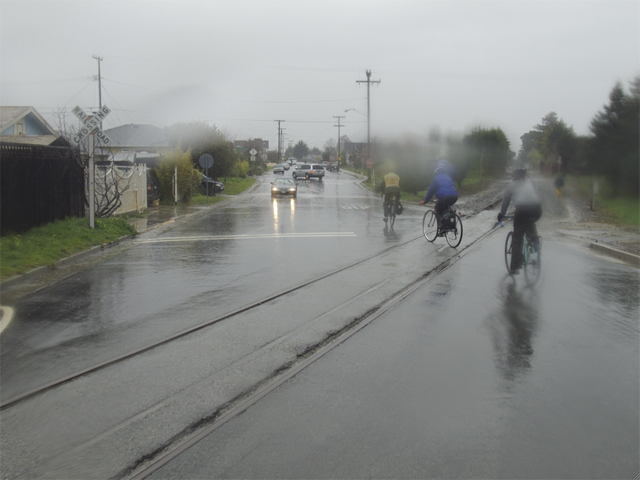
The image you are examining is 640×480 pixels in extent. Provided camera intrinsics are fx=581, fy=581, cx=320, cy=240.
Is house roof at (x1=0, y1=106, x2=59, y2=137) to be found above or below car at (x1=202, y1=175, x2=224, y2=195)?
above

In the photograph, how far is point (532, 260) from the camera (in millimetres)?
9695

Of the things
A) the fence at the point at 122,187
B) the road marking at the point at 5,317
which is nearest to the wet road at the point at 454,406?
the road marking at the point at 5,317

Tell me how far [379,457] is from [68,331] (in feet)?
14.6

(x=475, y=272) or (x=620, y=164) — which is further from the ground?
(x=620, y=164)

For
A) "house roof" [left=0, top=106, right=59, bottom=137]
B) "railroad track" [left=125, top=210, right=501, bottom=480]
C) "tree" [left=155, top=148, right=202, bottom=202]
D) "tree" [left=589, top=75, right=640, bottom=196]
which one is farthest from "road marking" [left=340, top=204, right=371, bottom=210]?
"railroad track" [left=125, top=210, right=501, bottom=480]

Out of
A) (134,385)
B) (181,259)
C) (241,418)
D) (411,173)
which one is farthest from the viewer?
(411,173)

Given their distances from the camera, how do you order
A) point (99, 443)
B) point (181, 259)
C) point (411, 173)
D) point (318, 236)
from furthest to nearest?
point (411, 173)
point (318, 236)
point (181, 259)
point (99, 443)

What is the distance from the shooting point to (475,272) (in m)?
10.0

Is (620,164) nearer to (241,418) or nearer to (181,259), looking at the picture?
(181,259)

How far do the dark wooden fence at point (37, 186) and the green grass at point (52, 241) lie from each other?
307 millimetres

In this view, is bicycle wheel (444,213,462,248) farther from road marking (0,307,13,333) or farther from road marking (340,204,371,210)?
road marking (340,204,371,210)

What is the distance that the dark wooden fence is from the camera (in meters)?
11.9

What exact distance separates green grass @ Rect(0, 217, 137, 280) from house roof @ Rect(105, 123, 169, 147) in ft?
165

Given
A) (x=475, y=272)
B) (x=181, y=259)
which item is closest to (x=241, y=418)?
(x=475, y=272)
